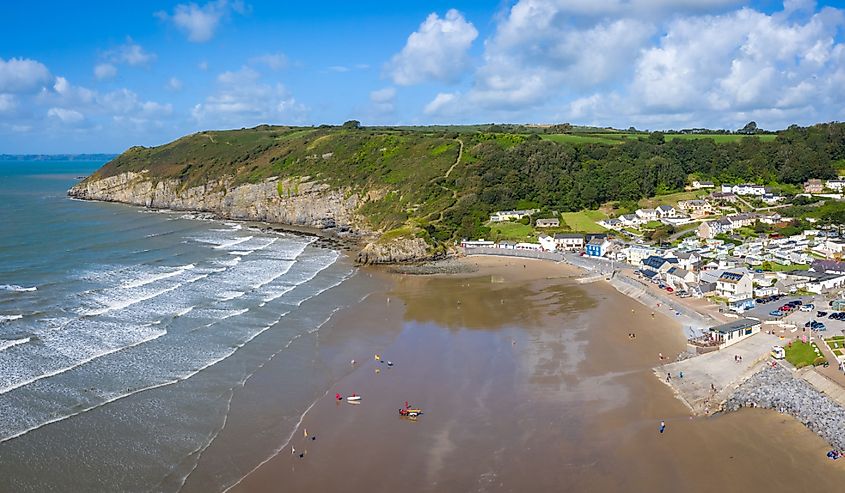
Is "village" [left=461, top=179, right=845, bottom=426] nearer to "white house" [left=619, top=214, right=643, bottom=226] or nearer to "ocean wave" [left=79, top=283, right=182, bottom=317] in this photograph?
"white house" [left=619, top=214, right=643, bottom=226]

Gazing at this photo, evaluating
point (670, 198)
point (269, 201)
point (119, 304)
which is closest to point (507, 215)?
point (670, 198)

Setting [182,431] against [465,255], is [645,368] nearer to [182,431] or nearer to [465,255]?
[182,431]

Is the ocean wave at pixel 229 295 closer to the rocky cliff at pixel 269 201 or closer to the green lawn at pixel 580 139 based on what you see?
the rocky cliff at pixel 269 201

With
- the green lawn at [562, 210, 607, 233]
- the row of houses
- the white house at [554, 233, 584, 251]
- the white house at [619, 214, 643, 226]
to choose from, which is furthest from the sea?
the row of houses

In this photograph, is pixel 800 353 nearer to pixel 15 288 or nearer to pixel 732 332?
pixel 732 332

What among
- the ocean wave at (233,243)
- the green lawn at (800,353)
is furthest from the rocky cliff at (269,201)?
the green lawn at (800,353)
